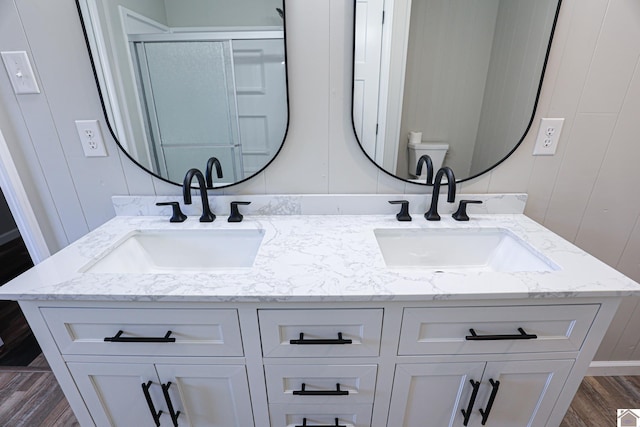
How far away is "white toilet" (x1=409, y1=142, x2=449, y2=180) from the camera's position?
1.12m

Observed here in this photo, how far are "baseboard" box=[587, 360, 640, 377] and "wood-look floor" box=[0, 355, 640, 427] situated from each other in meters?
0.02

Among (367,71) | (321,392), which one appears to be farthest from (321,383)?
(367,71)

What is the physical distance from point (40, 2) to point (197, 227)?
898mm

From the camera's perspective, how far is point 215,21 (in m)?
0.98

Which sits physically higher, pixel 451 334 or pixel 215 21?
pixel 215 21

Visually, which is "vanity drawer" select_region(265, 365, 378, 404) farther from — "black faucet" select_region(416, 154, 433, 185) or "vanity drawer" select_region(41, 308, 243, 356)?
"black faucet" select_region(416, 154, 433, 185)

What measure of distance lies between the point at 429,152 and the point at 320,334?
786 mm

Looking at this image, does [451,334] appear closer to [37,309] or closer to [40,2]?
[37,309]

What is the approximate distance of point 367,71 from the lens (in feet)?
3.39

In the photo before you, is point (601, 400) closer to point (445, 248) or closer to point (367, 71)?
point (445, 248)

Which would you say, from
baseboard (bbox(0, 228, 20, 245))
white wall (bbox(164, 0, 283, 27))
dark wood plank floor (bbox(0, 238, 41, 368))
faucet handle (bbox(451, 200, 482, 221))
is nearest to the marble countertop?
faucet handle (bbox(451, 200, 482, 221))

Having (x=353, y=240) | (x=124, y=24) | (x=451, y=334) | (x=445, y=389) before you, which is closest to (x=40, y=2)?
(x=124, y=24)

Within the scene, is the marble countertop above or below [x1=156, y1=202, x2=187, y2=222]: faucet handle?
below

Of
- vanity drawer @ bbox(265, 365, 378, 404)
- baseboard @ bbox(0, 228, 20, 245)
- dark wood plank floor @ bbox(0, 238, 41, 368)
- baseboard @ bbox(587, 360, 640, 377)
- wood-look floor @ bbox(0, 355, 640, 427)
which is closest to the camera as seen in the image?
vanity drawer @ bbox(265, 365, 378, 404)
